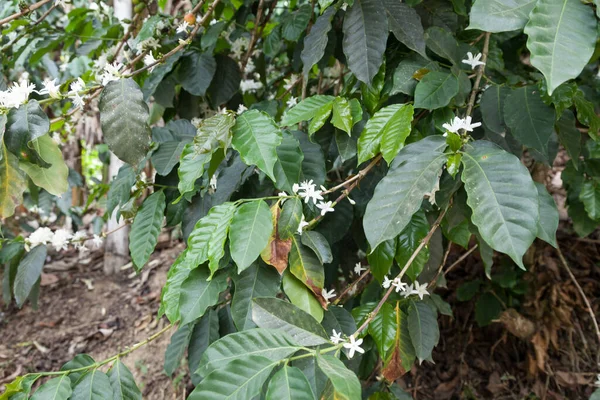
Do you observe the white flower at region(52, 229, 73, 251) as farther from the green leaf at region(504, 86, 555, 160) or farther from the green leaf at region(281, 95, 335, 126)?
the green leaf at region(504, 86, 555, 160)

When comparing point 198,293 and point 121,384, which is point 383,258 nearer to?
point 198,293

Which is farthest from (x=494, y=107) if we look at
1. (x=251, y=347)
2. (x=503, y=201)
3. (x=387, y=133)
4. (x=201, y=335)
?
(x=201, y=335)

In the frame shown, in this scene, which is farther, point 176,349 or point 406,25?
point 176,349

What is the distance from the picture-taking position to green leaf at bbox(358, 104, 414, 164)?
888 millimetres

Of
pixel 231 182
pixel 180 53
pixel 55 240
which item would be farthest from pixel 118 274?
pixel 231 182

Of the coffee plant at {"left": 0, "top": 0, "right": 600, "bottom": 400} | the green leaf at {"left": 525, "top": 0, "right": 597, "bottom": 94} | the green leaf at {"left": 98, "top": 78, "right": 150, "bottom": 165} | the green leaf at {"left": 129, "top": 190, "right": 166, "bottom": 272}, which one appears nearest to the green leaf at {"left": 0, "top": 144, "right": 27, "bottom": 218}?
the coffee plant at {"left": 0, "top": 0, "right": 600, "bottom": 400}

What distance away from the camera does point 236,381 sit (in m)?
0.63

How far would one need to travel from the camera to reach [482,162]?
75 cm

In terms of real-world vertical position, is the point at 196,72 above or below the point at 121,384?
above

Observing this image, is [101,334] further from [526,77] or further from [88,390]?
[526,77]

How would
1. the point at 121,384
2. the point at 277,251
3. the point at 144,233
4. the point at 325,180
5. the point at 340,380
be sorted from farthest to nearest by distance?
the point at 144,233
the point at 325,180
the point at 121,384
the point at 277,251
the point at 340,380

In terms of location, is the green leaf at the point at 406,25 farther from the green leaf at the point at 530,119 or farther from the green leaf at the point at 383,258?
the green leaf at the point at 383,258

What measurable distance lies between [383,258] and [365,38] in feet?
1.45

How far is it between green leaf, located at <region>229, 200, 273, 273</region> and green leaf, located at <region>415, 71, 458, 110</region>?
0.35 meters
